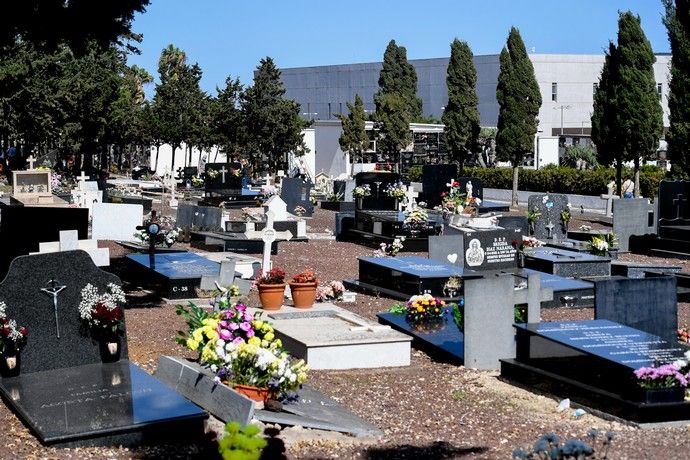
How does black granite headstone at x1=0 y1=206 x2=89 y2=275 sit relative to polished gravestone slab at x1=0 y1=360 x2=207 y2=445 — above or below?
above

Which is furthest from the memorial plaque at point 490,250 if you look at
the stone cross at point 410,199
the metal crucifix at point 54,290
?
the stone cross at point 410,199

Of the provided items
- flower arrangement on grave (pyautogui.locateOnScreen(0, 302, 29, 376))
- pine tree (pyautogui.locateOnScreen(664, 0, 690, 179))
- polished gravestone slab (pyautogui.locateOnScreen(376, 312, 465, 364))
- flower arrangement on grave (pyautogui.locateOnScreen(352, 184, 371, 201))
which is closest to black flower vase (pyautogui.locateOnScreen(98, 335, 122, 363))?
flower arrangement on grave (pyautogui.locateOnScreen(0, 302, 29, 376))

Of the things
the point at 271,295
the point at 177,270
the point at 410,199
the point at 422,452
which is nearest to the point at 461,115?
the point at 410,199

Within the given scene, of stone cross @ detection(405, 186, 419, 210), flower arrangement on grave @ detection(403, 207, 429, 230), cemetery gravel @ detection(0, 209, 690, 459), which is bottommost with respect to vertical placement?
cemetery gravel @ detection(0, 209, 690, 459)

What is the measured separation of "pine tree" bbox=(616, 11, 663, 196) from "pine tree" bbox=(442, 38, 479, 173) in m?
12.1

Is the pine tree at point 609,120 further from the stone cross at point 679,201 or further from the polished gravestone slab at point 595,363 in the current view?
the polished gravestone slab at point 595,363

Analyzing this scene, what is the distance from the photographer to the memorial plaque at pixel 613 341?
9.83 metres

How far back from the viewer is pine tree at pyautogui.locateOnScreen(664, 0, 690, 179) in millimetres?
31344

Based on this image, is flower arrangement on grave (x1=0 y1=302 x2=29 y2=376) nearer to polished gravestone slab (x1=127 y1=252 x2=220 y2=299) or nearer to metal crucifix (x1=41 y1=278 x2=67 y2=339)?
metal crucifix (x1=41 y1=278 x2=67 y2=339)

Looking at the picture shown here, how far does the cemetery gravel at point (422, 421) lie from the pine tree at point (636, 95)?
23.9m

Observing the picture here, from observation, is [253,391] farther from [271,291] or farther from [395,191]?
[395,191]

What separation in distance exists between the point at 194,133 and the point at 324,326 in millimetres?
48799

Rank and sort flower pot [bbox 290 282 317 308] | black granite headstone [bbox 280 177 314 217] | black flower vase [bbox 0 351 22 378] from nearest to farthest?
black flower vase [bbox 0 351 22 378] → flower pot [bbox 290 282 317 308] → black granite headstone [bbox 280 177 314 217]

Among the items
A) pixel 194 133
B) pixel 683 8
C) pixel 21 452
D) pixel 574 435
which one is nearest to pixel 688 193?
pixel 683 8
